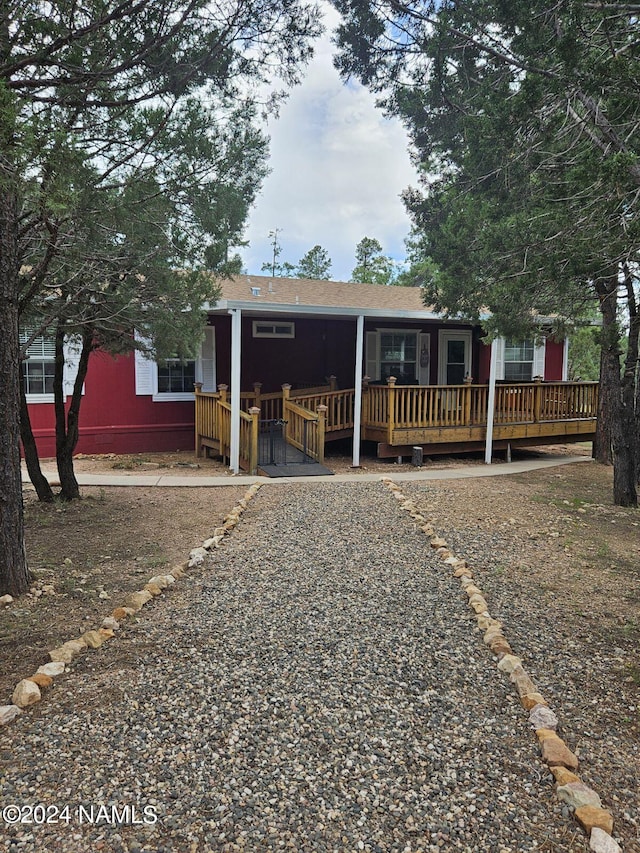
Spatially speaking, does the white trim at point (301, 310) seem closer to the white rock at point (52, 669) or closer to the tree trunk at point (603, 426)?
the tree trunk at point (603, 426)

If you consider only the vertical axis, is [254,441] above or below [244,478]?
above

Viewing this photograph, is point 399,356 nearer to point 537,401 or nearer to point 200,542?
point 537,401

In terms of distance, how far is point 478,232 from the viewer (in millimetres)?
7668

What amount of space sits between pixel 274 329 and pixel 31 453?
7010 mm

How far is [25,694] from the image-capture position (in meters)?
2.85

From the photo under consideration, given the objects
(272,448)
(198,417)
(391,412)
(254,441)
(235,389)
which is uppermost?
(235,389)

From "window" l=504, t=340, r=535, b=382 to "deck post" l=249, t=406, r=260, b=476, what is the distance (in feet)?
26.1

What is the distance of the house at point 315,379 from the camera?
10641 mm

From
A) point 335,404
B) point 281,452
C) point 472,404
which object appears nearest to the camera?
point 281,452

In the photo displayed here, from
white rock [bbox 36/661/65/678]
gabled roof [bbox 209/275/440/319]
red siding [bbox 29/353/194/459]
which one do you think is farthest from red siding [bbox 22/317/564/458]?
white rock [bbox 36/661/65/678]

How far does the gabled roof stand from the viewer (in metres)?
10.4

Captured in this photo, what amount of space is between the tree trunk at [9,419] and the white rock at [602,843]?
3740mm

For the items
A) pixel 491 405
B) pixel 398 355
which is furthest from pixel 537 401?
pixel 398 355

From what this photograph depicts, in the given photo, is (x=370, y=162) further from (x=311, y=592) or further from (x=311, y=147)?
(x=311, y=592)
